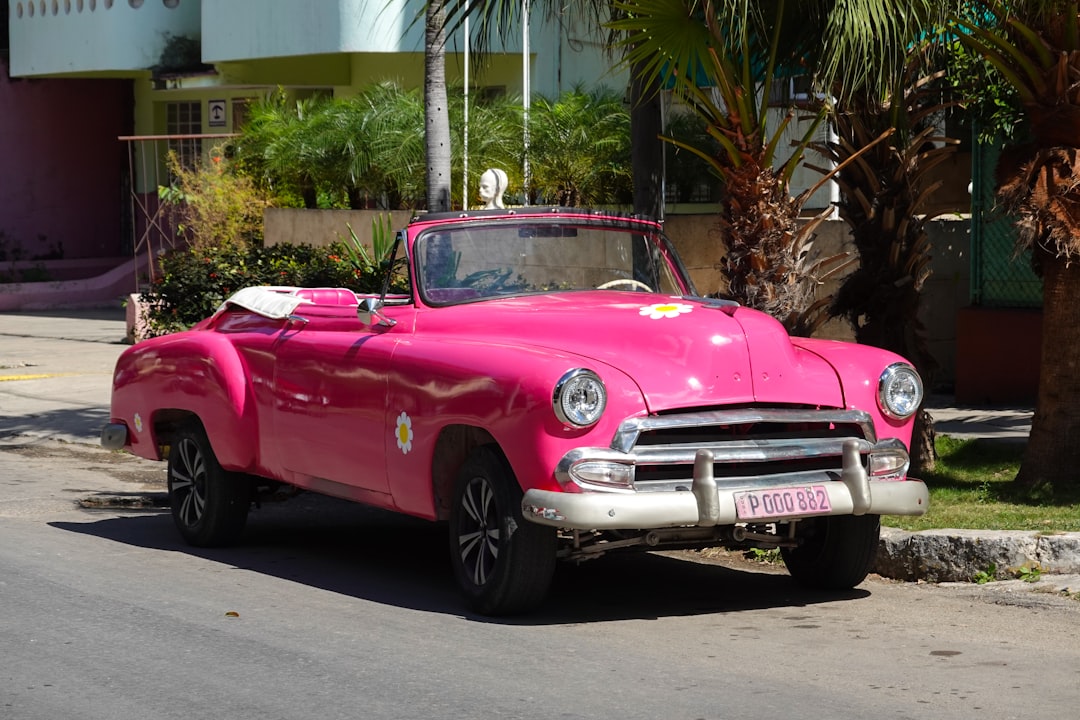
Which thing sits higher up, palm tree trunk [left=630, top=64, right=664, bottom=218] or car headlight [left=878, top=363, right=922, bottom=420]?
palm tree trunk [left=630, top=64, right=664, bottom=218]

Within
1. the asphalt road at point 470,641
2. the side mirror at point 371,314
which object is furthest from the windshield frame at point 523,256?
the asphalt road at point 470,641

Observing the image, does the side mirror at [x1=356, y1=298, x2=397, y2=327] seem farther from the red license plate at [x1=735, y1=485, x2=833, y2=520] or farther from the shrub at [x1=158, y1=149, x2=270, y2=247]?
the shrub at [x1=158, y1=149, x2=270, y2=247]

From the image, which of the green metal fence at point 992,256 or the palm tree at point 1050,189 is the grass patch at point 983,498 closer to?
the palm tree at point 1050,189

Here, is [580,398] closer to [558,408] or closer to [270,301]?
[558,408]

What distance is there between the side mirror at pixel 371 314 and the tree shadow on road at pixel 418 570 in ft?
4.10

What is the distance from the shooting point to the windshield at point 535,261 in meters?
7.94

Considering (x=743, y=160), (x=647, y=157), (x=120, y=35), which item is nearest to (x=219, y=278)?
(x=647, y=157)

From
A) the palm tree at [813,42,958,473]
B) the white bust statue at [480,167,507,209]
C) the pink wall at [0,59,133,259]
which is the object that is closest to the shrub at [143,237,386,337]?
the white bust statue at [480,167,507,209]

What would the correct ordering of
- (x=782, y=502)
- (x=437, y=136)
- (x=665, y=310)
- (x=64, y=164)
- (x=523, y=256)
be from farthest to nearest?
1. (x=64, y=164)
2. (x=437, y=136)
3. (x=523, y=256)
4. (x=665, y=310)
5. (x=782, y=502)

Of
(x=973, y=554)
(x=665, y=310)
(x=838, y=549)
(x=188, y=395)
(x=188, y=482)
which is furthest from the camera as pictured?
(x=188, y=482)

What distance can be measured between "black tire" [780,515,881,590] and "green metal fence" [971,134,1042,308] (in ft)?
20.4

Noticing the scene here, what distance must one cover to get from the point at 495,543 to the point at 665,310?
4.14 feet

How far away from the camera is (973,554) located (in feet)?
25.8

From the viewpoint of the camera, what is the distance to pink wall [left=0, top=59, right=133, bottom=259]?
28.7m
